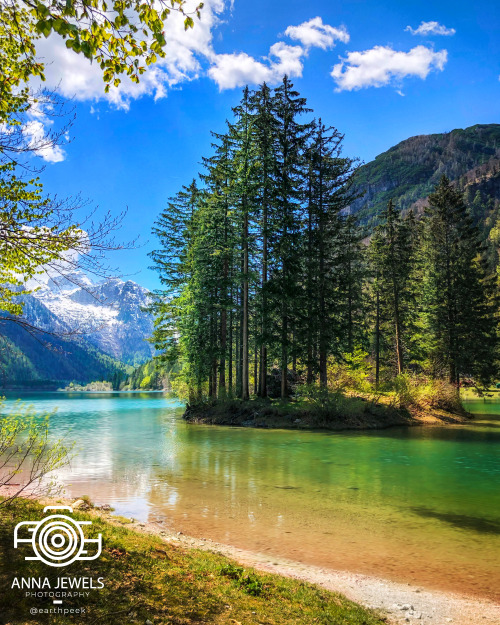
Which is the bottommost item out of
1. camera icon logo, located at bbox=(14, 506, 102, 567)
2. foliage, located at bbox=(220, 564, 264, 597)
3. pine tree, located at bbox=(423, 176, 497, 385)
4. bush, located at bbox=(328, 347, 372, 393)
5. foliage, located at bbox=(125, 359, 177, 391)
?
foliage, located at bbox=(125, 359, 177, 391)

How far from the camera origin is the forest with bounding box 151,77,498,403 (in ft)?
97.6

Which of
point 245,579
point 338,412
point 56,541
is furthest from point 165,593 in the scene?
point 338,412

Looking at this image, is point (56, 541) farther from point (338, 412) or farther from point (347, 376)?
point (347, 376)

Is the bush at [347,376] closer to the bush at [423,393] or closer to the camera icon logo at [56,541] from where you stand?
the bush at [423,393]

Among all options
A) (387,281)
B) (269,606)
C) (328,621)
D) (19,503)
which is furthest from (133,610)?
(387,281)

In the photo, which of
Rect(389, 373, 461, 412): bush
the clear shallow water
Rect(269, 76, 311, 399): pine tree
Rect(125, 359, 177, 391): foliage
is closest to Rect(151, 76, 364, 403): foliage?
Rect(269, 76, 311, 399): pine tree

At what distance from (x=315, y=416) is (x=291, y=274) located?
35.1 ft

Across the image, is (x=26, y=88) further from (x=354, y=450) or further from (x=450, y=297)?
(x=450, y=297)

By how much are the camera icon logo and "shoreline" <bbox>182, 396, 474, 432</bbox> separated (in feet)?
74.1

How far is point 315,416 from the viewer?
27.3 m

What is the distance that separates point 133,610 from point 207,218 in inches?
1227

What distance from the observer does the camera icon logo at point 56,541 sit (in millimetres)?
4445

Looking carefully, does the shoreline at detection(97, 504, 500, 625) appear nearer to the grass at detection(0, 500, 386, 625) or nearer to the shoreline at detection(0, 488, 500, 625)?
the shoreline at detection(0, 488, 500, 625)

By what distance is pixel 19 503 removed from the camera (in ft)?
20.4
